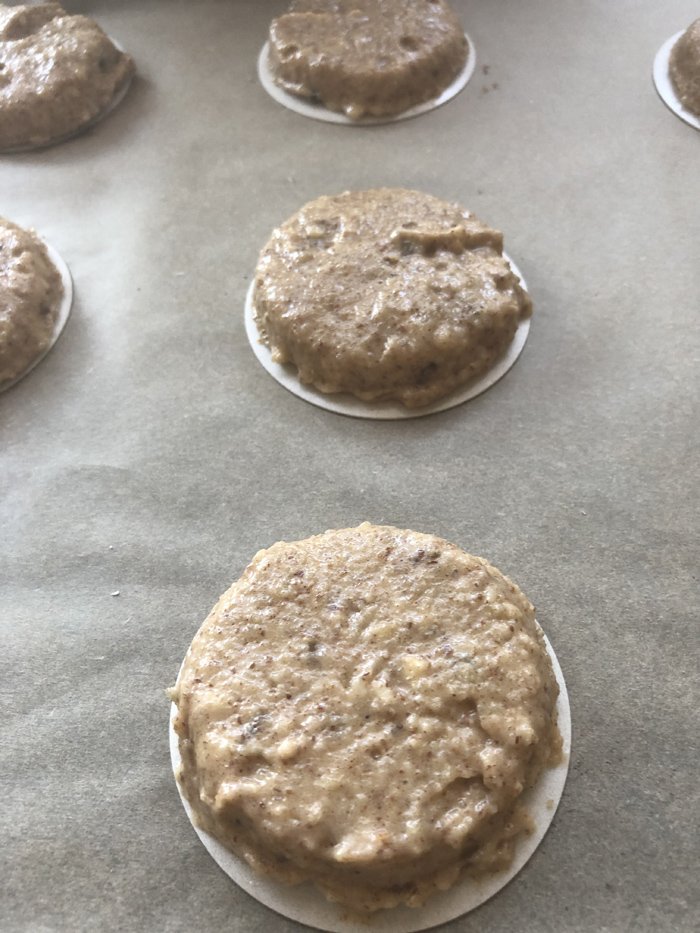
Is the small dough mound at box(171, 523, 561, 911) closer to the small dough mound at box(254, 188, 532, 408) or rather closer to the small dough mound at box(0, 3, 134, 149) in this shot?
the small dough mound at box(254, 188, 532, 408)

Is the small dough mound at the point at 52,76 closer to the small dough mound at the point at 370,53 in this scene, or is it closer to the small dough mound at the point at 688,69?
the small dough mound at the point at 370,53

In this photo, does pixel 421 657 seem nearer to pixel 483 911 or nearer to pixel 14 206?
pixel 483 911

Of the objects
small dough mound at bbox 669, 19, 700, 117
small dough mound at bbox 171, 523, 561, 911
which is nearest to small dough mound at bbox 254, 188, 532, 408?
small dough mound at bbox 171, 523, 561, 911

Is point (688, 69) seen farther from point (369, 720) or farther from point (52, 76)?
point (369, 720)

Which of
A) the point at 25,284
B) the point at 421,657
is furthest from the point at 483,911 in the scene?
the point at 25,284

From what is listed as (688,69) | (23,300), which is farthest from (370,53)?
(23,300)
